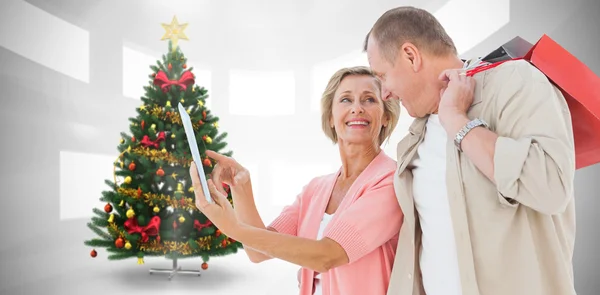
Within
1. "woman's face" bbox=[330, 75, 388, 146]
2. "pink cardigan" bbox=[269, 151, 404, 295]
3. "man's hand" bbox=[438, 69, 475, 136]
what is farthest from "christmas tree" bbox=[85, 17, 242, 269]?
"man's hand" bbox=[438, 69, 475, 136]

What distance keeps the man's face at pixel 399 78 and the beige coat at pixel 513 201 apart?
0.16 m

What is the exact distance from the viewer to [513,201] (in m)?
0.98

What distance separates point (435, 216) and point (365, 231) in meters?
0.18

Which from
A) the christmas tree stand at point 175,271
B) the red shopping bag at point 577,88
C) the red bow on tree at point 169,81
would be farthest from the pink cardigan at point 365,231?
the christmas tree stand at point 175,271

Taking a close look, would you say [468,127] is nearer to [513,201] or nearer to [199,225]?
[513,201]

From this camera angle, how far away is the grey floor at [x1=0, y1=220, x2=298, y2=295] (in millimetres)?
4196

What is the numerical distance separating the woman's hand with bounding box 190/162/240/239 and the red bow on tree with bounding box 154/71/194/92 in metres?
3.30

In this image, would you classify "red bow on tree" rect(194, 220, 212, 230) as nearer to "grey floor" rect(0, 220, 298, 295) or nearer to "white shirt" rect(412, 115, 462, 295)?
"grey floor" rect(0, 220, 298, 295)

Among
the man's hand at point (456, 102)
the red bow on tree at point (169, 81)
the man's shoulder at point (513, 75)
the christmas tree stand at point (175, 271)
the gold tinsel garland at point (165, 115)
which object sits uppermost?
the red bow on tree at point (169, 81)

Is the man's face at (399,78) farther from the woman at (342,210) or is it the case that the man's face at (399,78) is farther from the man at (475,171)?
the woman at (342,210)

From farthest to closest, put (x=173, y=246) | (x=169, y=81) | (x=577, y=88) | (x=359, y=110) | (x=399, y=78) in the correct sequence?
(x=169, y=81)
(x=173, y=246)
(x=359, y=110)
(x=399, y=78)
(x=577, y=88)

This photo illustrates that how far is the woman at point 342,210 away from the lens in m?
1.20

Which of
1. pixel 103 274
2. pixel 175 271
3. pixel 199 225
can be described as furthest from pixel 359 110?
pixel 103 274

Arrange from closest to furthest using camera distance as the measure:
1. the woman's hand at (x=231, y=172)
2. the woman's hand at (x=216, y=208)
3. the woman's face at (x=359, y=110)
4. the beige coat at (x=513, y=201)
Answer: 1. the beige coat at (x=513, y=201)
2. the woman's hand at (x=216, y=208)
3. the woman's hand at (x=231, y=172)
4. the woman's face at (x=359, y=110)
